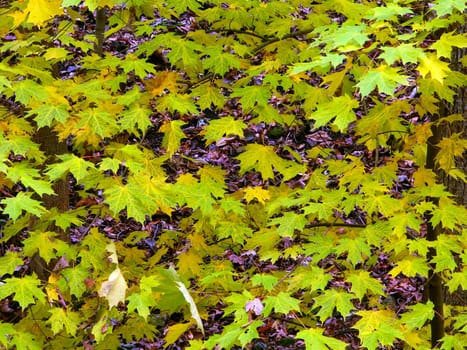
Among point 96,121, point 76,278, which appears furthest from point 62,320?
point 96,121

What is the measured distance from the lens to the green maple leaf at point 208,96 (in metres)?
4.05

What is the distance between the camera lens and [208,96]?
4.09 metres

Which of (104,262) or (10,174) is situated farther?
(104,262)

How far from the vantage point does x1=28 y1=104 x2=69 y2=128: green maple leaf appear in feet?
10.9

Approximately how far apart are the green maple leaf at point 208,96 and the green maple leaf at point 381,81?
157 cm

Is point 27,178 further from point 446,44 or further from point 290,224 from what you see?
point 446,44

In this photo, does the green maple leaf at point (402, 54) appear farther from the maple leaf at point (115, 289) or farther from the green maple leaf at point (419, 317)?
the green maple leaf at point (419, 317)

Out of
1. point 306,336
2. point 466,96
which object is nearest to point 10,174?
point 306,336

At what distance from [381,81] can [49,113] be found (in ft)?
5.70

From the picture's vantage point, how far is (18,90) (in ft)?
10.8

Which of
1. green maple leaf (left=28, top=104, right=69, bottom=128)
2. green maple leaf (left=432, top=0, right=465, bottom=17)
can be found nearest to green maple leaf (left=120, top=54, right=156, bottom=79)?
green maple leaf (left=28, top=104, right=69, bottom=128)

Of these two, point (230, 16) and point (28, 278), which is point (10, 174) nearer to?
point (28, 278)

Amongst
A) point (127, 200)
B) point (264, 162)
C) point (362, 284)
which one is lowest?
point (362, 284)

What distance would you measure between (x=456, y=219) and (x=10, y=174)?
7.61 feet
